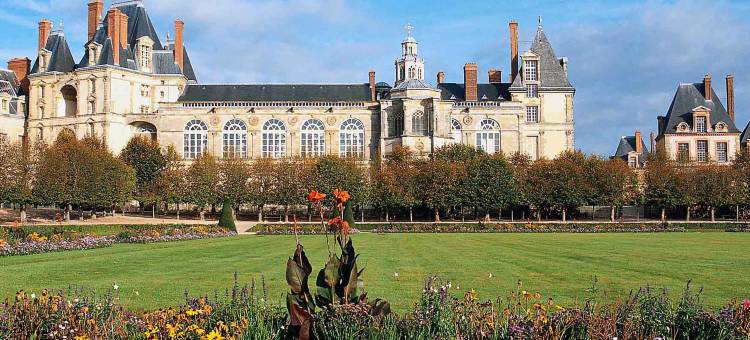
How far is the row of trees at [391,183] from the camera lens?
147 feet

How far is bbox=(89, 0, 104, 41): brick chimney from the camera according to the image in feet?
209

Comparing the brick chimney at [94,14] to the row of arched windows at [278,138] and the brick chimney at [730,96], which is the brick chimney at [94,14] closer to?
the row of arched windows at [278,138]

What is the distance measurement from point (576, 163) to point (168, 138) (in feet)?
105

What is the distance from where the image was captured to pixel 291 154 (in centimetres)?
6219

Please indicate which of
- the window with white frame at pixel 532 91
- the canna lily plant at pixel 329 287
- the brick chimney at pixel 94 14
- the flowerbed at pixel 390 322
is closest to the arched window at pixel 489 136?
the window with white frame at pixel 532 91

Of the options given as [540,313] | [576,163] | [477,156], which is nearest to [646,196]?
[576,163]

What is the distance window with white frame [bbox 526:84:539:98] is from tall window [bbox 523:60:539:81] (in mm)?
585

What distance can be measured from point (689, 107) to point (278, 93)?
34804 mm

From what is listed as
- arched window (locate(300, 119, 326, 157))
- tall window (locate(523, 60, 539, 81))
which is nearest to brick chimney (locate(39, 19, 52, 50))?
arched window (locate(300, 119, 326, 157))

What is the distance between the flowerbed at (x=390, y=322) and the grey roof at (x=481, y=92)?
56848 millimetres

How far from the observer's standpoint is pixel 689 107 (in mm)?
64750

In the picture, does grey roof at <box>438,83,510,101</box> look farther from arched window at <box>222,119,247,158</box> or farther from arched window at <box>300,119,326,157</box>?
arched window at <box>222,119,247,158</box>

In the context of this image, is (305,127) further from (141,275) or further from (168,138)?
(141,275)

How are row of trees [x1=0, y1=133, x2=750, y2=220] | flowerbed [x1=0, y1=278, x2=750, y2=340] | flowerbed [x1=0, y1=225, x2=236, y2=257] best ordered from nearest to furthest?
flowerbed [x1=0, y1=278, x2=750, y2=340] → flowerbed [x1=0, y1=225, x2=236, y2=257] → row of trees [x1=0, y1=133, x2=750, y2=220]
